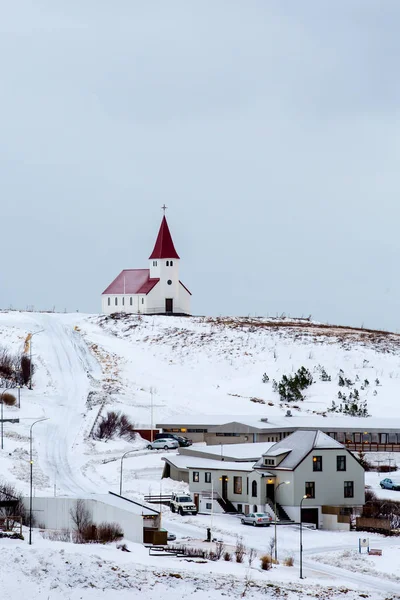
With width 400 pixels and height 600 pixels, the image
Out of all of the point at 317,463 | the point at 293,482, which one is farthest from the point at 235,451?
the point at 293,482

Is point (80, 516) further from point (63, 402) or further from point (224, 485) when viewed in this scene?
point (63, 402)

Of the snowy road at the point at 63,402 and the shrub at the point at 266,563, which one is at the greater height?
the snowy road at the point at 63,402

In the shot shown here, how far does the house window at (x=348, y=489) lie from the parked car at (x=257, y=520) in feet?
23.0

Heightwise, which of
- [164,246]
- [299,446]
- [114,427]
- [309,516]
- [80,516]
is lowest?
[309,516]

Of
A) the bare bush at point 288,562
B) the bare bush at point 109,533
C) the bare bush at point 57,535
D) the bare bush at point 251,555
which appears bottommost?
the bare bush at point 288,562

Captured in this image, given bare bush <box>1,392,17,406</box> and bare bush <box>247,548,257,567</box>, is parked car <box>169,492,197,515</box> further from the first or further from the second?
bare bush <box>1,392,17,406</box>

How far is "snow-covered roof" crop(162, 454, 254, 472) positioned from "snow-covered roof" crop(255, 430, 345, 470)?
131 centimetres

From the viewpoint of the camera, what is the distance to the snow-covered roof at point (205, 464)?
66312 mm

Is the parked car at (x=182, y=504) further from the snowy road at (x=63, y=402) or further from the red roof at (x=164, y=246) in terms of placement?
the red roof at (x=164, y=246)

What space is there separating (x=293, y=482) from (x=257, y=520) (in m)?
5.04

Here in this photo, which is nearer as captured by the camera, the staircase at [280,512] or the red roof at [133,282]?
the staircase at [280,512]

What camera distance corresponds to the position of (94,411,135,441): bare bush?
8469 centimetres

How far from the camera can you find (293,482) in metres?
63.0

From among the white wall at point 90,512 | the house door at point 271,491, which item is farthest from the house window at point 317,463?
the white wall at point 90,512
